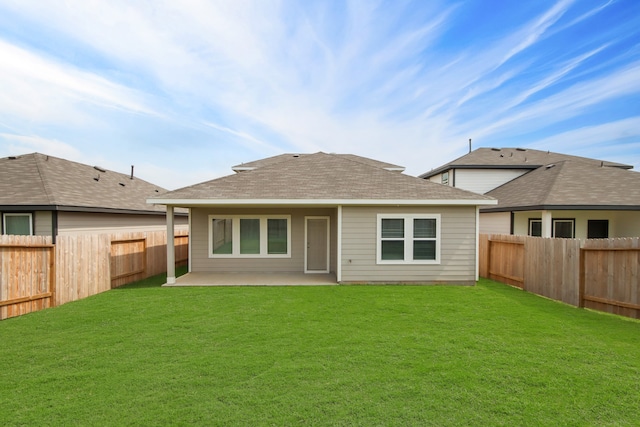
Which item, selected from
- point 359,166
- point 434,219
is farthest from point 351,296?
point 359,166

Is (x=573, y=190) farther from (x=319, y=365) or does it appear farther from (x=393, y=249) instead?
(x=319, y=365)

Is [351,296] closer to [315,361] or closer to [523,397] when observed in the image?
[315,361]

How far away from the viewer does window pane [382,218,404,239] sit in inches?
386

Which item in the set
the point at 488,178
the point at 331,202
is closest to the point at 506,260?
the point at 331,202

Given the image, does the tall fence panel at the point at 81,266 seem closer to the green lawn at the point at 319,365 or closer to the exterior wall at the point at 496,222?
the green lawn at the point at 319,365

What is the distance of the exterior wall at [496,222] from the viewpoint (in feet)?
47.2

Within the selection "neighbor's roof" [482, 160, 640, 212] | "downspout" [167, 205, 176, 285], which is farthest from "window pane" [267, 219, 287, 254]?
"neighbor's roof" [482, 160, 640, 212]

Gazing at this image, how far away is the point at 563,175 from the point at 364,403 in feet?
52.9

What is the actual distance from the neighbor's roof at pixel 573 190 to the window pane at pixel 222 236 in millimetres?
11882

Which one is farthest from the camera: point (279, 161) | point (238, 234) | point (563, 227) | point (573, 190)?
point (279, 161)

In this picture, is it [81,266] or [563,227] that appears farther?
[563,227]

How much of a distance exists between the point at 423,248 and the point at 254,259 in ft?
19.8

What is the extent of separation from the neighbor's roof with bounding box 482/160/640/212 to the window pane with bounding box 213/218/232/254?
39.0ft

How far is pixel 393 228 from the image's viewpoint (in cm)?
983
